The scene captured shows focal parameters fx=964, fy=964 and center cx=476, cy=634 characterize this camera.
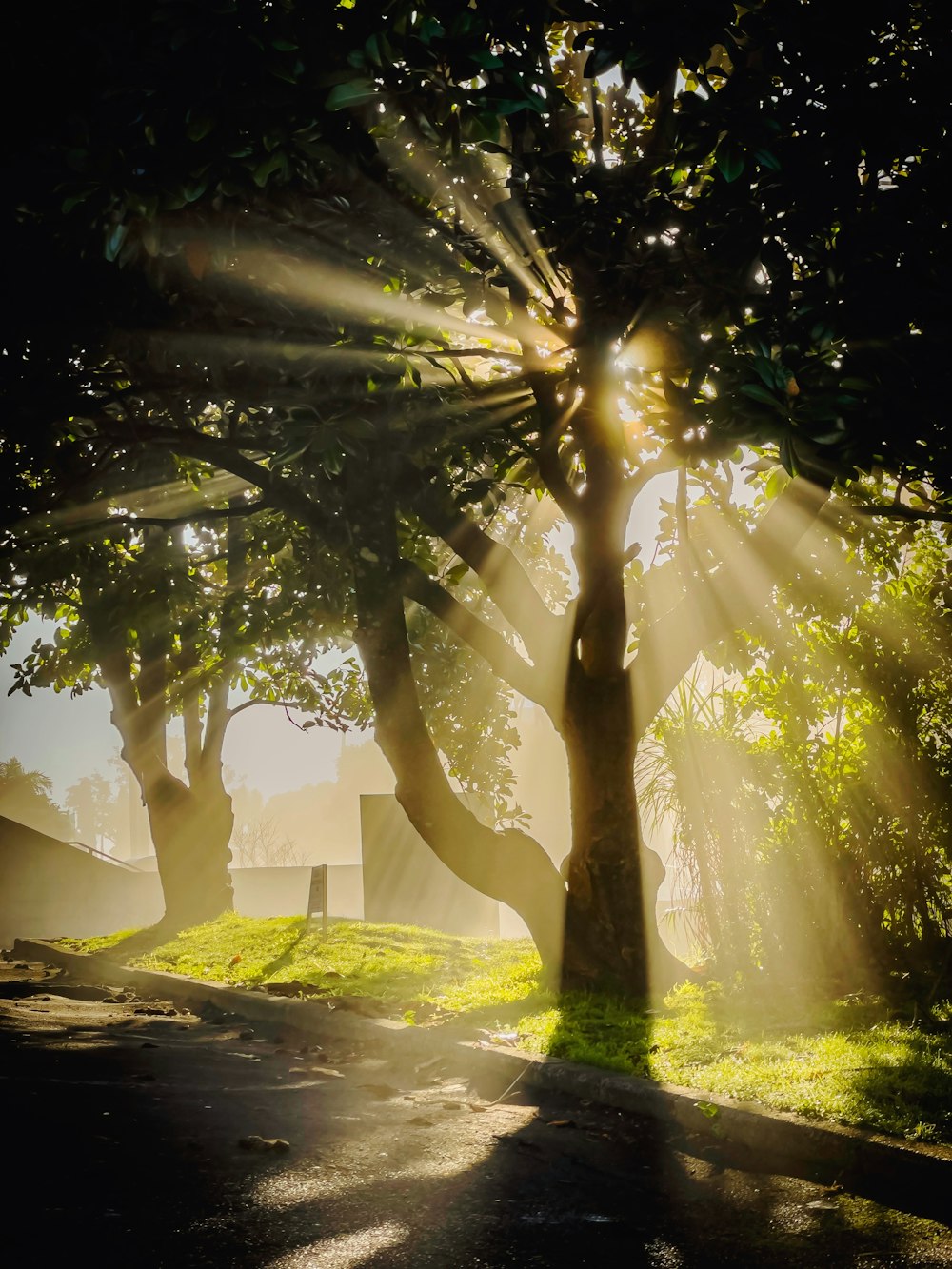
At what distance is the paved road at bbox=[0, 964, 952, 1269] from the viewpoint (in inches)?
113

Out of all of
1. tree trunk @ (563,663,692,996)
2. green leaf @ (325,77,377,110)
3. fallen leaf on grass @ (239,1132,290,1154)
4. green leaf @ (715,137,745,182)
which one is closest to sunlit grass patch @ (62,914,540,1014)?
tree trunk @ (563,663,692,996)

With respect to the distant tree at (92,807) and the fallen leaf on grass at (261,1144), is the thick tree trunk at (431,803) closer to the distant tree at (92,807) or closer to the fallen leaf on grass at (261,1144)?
the fallen leaf on grass at (261,1144)

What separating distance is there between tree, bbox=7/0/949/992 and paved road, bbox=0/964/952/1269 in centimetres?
294

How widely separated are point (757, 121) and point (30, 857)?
25.9m

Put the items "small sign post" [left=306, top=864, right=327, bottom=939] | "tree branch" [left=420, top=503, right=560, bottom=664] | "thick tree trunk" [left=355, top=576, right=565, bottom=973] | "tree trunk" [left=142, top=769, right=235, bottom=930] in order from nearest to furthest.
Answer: "thick tree trunk" [left=355, top=576, right=565, bottom=973], "tree branch" [left=420, top=503, right=560, bottom=664], "small sign post" [left=306, top=864, right=327, bottom=939], "tree trunk" [left=142, top=769, right=235, bottom=930]

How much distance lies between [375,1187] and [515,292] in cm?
593

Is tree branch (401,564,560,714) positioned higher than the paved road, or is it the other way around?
tree branch (401,564,560,714)

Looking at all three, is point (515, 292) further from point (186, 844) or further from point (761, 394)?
point (186, 844)

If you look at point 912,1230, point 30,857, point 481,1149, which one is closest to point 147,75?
point 481,1149

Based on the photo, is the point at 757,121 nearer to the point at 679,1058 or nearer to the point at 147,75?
the point at 147,75

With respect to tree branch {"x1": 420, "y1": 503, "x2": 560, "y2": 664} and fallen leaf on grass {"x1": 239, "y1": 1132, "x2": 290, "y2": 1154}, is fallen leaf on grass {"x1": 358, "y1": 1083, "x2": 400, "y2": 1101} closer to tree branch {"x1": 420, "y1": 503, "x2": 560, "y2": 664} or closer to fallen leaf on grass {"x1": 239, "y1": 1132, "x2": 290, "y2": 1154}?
fallen leaf on grass {"x1": 239, "y1": 1132, "x2": 290, "y2": 1154}

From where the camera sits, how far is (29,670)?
47.7ft

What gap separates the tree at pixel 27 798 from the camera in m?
84.1

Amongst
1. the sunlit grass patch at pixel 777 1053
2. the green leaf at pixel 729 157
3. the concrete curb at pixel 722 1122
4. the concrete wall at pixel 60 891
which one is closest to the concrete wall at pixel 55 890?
the concrete wall at pixel 60 891
